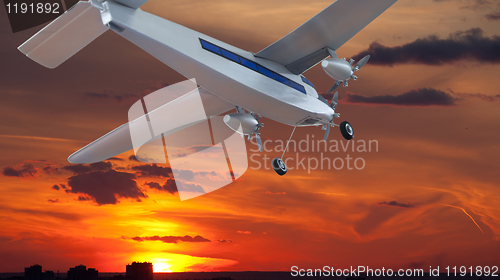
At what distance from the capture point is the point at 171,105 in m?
17.7

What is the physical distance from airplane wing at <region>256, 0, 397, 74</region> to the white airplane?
0.12 feet

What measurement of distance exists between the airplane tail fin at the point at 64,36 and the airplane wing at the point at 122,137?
476 cm

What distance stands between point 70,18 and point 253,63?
241 inches

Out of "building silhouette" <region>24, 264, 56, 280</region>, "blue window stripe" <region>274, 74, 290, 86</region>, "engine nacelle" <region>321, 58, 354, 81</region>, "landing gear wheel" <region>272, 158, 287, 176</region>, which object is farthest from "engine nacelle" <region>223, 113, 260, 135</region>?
"building silhouette" <region>24, 264, 56, 280</region>

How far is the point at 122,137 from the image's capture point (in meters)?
19.0

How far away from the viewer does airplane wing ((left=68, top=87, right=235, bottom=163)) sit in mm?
17516

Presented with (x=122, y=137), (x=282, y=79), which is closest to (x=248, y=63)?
(x=282, y=79)

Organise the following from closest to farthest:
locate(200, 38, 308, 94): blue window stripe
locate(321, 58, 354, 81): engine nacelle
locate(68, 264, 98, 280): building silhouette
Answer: locate(200, 38, 308, 94): blue window stripe < locate(321, 58, 354, 81): engine nacelle < locate(68, 264, 98, 280): building silhouette

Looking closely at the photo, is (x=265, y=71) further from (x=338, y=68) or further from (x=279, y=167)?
(x=279, y=167)

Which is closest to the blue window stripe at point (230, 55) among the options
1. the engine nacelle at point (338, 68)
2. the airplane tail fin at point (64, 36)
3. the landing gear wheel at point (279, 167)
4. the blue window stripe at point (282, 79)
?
the blue window stripe at point (282, 79)

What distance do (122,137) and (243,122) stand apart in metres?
5.83

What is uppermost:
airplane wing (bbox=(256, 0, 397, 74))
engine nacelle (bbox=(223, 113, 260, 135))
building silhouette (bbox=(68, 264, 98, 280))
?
airplane wing (bbox=(256, 0, 397, 74))

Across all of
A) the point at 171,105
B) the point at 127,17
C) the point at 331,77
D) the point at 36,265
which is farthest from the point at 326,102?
the point at 36,265

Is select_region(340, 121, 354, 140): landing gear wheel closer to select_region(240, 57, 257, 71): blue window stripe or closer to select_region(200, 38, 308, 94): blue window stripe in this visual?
select_region(200, 38, 308, 94): blue window stripe
